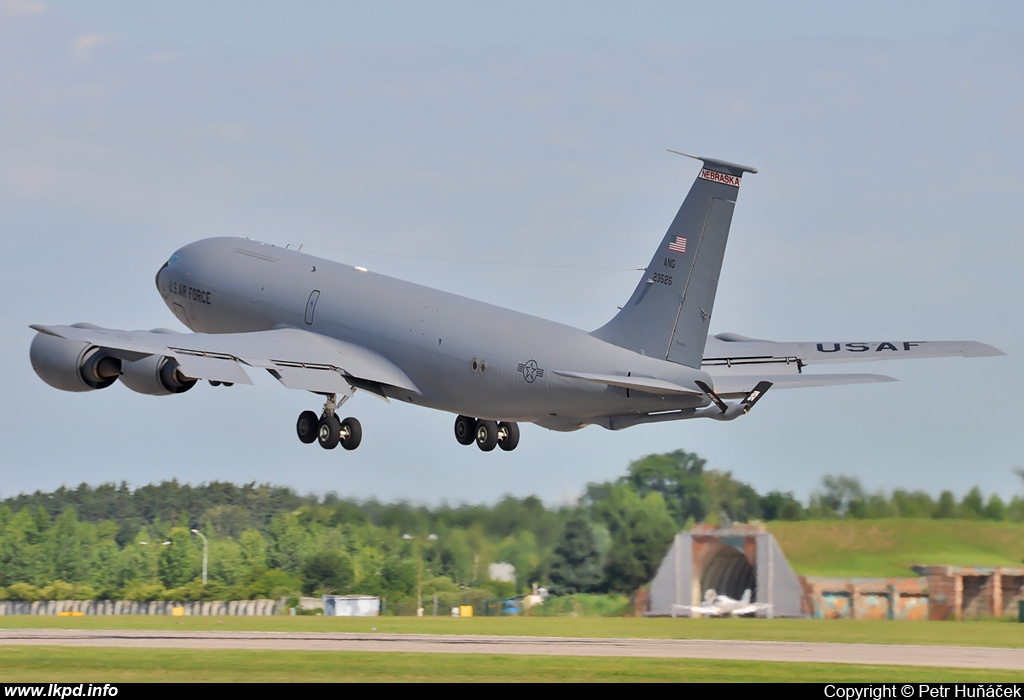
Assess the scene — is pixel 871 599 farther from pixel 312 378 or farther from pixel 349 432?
pixel 312 378

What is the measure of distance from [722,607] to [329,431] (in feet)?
80.9

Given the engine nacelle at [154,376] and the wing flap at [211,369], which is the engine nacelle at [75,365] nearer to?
the engine nacelle at [154,376]

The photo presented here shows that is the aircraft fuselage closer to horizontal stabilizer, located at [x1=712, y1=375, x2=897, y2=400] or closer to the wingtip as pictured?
horizontal stabilizer, located at [x1=712, y1=375, x2=897, y2=400]

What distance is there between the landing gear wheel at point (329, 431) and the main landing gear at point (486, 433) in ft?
12.7

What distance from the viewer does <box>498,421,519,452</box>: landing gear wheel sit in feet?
169

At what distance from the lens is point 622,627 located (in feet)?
196

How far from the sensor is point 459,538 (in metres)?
59.4

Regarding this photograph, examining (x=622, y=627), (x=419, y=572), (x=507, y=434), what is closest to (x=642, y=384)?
(x=507, y=434)

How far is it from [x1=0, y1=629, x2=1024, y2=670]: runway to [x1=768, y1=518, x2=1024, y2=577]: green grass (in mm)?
9854

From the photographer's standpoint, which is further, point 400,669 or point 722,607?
point 722,607

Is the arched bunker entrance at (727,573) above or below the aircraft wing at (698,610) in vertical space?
above

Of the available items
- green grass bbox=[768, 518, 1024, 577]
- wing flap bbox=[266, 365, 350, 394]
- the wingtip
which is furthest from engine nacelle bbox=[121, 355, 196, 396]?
green grass bbox=[768, 518, 1024, 577]

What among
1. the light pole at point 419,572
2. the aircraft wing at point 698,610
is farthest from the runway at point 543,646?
the aircraft wing at point 698,610

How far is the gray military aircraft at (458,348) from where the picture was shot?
43.2 metres
